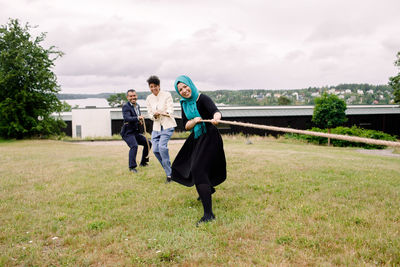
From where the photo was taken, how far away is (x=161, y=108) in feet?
21.5

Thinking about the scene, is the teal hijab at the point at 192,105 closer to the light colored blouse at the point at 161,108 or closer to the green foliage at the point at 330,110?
the light colored blouse at the point at 161,108

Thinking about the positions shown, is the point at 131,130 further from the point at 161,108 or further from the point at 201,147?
the point at 201,147

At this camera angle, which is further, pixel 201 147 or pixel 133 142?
pixel 133 142

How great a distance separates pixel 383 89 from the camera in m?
74.9

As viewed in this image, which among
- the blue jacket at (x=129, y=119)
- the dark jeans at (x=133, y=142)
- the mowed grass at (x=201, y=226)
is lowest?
the mowed grass at (x=201, y=226)

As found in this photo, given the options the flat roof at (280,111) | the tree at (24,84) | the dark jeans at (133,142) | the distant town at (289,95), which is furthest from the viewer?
the distant town at (289,95)

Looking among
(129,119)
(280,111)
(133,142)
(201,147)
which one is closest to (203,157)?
(201,147)

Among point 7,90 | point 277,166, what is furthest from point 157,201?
point 7,90

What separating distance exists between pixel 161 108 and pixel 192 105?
2356mm

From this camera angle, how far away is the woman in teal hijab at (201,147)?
13.1 feet

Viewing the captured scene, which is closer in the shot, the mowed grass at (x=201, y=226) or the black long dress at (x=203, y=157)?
the mowed grass at (x=201, y=226)

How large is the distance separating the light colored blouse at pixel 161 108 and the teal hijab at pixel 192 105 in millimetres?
2031

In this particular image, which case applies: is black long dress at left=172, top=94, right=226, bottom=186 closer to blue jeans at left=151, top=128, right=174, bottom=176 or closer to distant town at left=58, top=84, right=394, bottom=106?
blue jeans at left=151, top=128, right=174, bottom=176

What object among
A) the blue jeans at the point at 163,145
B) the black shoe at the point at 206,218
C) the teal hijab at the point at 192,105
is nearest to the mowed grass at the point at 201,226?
the black shoe at the point at 206,218
